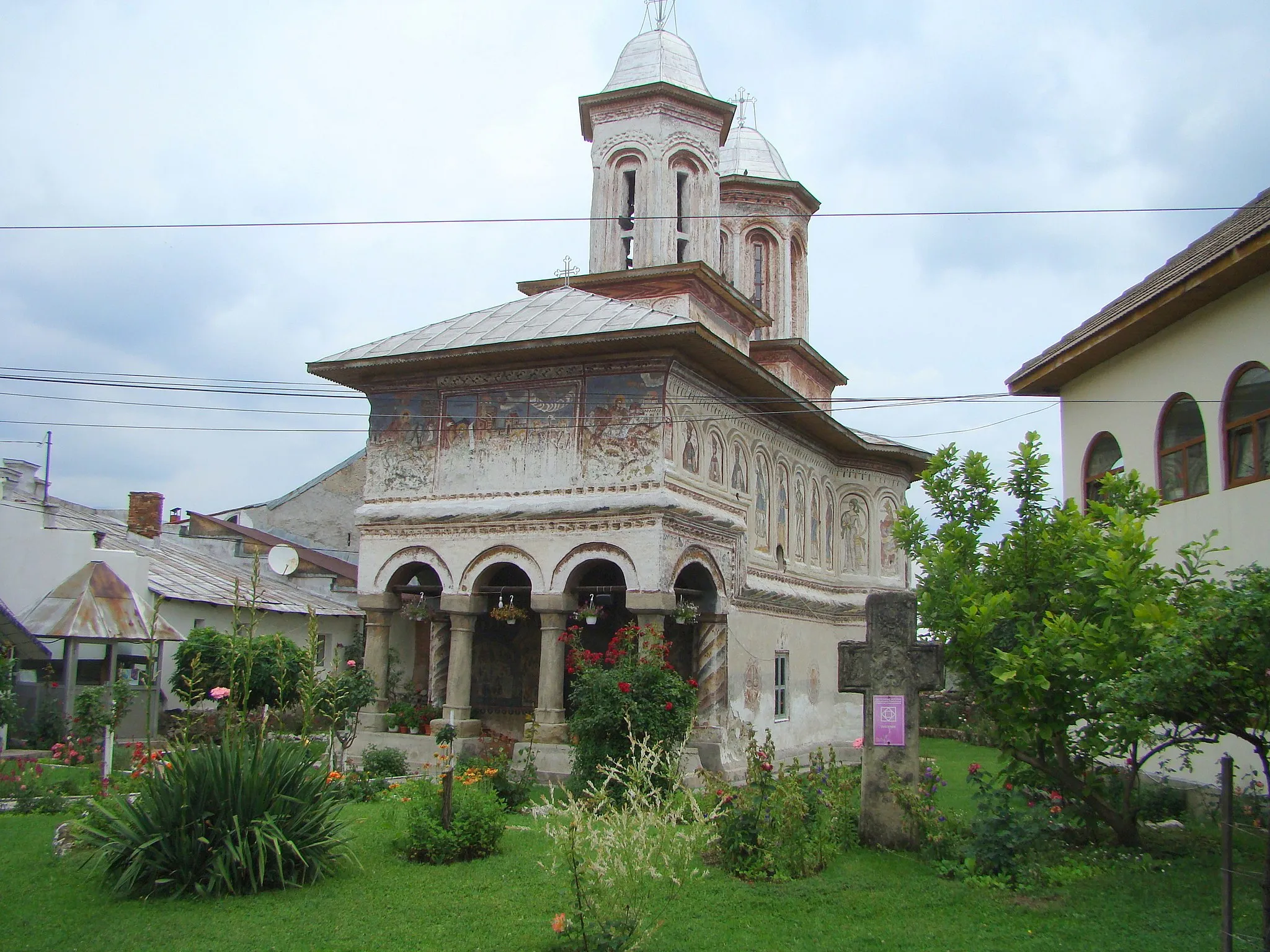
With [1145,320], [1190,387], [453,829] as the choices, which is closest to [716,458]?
[1145,320]

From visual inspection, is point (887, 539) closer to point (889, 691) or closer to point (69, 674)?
point (889, 691)

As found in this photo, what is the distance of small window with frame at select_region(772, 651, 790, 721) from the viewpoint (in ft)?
65.7

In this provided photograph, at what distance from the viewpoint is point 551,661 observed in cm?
1573

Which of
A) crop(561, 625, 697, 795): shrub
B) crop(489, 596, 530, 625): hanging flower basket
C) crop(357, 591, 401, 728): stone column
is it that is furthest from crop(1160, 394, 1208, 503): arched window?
crop(357, 591, 401, 728): stone column

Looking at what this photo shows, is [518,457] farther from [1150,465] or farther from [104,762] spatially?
[1150,465]

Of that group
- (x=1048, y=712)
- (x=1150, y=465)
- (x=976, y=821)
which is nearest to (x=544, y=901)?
(x=976, y=821)

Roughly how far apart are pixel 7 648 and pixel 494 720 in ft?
24.7

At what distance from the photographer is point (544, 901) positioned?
761cm

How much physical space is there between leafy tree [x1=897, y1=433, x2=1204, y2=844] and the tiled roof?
280 centimetres

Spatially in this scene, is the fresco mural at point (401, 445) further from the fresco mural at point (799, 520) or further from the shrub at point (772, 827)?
the shrub at point (772, 827)

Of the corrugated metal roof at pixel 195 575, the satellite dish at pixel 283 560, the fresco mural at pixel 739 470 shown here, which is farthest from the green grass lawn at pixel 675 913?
the satellite dish at pixel 283 560

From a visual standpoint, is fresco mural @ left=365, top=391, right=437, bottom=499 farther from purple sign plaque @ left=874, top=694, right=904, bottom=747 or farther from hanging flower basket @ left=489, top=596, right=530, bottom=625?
purple sign plaque @ left=874, top=694, right=904, bottom=747

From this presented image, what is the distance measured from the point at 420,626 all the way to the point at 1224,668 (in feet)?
53.1

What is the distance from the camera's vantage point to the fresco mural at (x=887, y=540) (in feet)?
81.4
